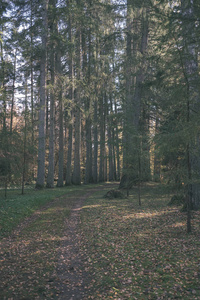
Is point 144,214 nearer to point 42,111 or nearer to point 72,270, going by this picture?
point 72,270

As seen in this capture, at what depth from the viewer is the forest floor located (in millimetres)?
4344

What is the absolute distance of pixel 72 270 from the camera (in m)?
5.24

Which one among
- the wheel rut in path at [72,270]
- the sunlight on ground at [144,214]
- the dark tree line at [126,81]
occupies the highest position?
the dark tree line at [126,81]

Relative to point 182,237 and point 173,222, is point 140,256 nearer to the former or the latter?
point 182,237

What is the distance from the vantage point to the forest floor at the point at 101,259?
434 cm

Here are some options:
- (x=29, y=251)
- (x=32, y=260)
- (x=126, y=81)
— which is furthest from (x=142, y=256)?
(x=126, y=81)

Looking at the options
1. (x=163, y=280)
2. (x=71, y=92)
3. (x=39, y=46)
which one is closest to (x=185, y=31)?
(x=163, y=280)

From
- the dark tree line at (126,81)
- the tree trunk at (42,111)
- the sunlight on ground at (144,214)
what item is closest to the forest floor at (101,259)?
the sunlight on ground at (144,214)

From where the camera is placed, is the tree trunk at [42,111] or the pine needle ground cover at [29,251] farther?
the tree trunk at [42,111]

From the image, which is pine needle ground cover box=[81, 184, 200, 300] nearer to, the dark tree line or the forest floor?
the forest floor

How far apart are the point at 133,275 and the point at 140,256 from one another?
1.11m

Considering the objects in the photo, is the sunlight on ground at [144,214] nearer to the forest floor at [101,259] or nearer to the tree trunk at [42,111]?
the forest floor at [101,259]

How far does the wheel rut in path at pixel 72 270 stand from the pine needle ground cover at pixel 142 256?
0.62 feet

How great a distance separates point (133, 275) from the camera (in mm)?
4977
